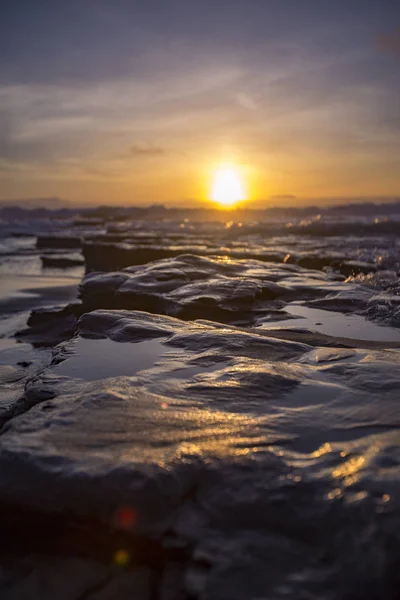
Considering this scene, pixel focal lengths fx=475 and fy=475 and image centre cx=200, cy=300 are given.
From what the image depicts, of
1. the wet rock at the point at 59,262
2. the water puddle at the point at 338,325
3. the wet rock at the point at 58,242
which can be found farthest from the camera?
the wet rock at the point at 58,242

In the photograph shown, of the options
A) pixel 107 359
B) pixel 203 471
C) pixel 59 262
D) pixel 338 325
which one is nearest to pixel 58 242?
pixel 59 262

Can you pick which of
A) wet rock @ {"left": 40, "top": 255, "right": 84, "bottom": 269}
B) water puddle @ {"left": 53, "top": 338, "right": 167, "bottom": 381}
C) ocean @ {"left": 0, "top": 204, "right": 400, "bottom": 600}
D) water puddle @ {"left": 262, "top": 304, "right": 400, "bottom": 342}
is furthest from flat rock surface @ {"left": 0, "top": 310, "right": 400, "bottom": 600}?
wet rock @ {"left": 40, "top": 255, "right": 84, "bottom": 269}

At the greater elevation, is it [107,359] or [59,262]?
[59,262]

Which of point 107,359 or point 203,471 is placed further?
point 107,359

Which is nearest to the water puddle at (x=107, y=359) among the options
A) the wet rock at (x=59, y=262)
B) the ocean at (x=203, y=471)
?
the ocean at (x=203, y=471)

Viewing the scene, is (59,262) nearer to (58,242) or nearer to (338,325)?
(58,242)

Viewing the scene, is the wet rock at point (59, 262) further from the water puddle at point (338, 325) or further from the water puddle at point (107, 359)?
the water puddle at point (107, 359)

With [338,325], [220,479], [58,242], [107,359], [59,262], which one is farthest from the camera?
[58,242]

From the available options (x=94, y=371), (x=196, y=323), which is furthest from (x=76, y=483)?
(x=196, y=323)

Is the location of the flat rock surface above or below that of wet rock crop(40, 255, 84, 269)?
below

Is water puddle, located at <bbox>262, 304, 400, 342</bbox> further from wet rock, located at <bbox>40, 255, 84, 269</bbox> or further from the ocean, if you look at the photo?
wet rock, located at <bbox>40, 255, 84, 269</bbox>

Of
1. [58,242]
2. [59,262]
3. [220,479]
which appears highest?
[58,242]

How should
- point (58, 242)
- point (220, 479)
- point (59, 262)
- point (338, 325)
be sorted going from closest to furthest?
point (220, 479) < point (338, 325) < point (59, 262) < point (58, 242)

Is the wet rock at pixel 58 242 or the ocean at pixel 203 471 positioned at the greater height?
the wet rock at pixel 58 242
